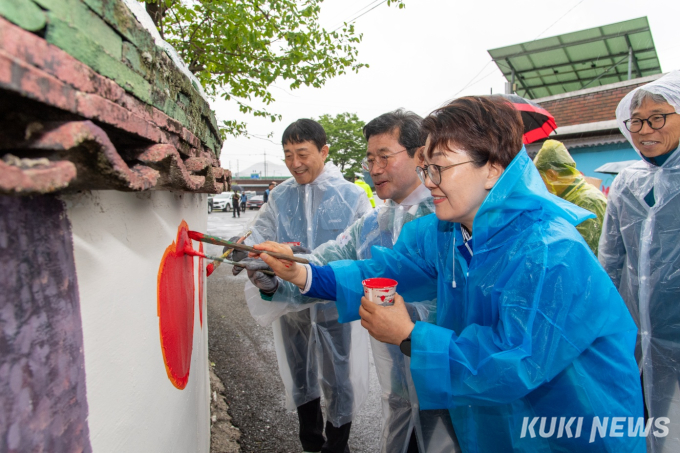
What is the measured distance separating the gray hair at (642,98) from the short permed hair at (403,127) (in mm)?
1239

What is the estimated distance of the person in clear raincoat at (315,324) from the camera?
2.69 m

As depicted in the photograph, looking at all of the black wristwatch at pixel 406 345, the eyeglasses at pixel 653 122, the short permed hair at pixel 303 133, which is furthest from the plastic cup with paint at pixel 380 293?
the eyeglasses at pixel 653 122

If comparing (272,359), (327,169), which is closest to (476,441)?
(327,169)

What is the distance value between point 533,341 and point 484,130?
698 millimetres

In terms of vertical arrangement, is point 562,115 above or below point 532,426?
above

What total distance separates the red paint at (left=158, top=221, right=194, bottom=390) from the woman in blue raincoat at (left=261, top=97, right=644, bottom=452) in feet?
2.25

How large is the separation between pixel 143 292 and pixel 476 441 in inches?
49.0

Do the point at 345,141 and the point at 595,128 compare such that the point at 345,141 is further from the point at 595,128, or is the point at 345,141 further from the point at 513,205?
the point at 513,205

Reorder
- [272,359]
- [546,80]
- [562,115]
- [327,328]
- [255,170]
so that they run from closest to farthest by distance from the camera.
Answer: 1. [327,328]
2. [272,359]
3. [562,115]
4. [546,80]
5. [255,170]

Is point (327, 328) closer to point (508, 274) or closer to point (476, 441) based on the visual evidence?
point (476, 441)

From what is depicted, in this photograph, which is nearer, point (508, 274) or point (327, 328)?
point (508, 274)

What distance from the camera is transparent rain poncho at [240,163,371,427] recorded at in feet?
8.89

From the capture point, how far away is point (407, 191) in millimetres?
2225

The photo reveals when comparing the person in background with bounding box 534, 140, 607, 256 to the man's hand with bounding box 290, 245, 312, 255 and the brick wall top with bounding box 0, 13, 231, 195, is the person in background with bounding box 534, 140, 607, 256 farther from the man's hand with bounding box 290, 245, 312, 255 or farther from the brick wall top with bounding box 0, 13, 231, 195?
the brick wall top with bounding box 0, 13, 231, 195
